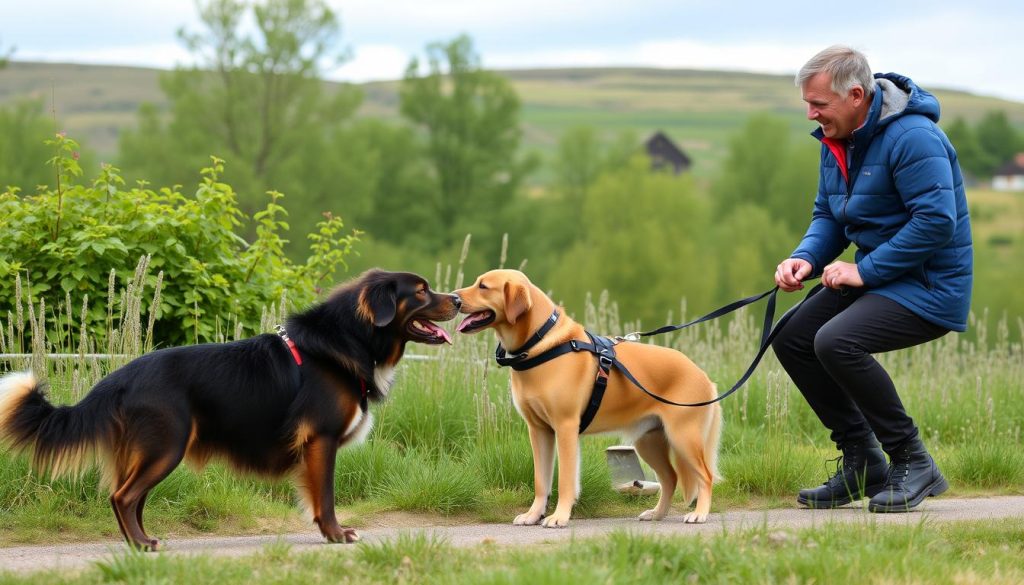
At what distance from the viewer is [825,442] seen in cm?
888

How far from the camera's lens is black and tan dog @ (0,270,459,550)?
521 centimetres

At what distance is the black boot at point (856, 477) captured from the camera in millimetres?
6840

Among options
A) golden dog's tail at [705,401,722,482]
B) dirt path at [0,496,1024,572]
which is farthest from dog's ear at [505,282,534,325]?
golden dog's tail at [705,401,722,482]

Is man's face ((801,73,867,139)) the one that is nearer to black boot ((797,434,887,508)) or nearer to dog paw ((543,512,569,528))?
black boot ((797,434,887,508))

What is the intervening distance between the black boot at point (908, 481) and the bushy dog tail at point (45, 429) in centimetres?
418

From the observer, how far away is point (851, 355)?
6258mm

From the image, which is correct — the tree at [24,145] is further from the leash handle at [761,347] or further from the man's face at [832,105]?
the man's face at [832,105]

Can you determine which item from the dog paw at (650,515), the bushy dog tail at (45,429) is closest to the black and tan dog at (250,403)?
the bushy dog tail at (45,429)

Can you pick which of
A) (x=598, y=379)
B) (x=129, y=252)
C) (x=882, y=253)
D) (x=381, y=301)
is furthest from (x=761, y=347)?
(x=129, y=252)

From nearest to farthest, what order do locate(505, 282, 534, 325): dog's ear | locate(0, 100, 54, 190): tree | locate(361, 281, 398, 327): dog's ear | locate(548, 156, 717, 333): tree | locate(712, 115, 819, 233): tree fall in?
locate(361, 281, 398, 327): dog's ear
locate(505, 282, 534, 325): dog's ear
locate(0, 100, 54, 190): tree
locate(548, 156, 717, 333): tree
locate(712, 115, 819, 233): tree

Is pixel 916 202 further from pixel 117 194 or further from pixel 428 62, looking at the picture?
pixel 428 62

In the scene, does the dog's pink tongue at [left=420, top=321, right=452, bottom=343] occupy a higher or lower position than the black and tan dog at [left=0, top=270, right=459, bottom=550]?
higher

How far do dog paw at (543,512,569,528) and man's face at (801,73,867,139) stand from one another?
8.28 feet

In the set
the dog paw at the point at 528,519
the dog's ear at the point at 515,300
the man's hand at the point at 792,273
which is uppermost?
the man's hand at the point at 792,273
